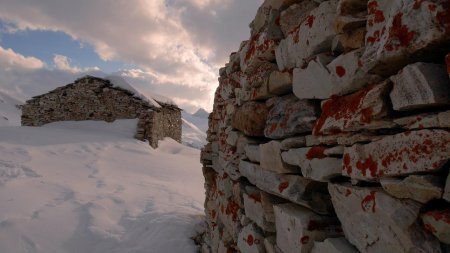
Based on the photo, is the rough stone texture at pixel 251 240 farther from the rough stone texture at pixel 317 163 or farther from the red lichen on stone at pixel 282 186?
the rough stone texture at pixel 317 163

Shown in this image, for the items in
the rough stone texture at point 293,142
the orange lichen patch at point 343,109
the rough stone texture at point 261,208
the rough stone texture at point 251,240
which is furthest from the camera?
the rough stone texture at point 251,240

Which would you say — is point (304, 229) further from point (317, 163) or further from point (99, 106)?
point (99, 106)

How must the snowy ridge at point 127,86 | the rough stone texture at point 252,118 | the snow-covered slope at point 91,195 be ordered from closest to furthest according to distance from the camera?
the rough stone texture at point 252,118
the snow-covered slope at point 91,195
the snowy ridge at point 127,86

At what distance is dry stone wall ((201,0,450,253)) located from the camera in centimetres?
130

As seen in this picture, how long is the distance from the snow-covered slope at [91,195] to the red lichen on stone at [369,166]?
380 cm

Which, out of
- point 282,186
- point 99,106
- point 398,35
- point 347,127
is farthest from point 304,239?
point 99,106

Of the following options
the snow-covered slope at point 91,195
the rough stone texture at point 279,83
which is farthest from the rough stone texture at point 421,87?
the snow-covered slope at point 91,195

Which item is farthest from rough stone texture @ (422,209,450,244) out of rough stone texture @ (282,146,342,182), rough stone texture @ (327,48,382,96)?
rough stone texture @ (327,48,382,96)

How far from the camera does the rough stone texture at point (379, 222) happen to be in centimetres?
134

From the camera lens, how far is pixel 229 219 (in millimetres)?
3635

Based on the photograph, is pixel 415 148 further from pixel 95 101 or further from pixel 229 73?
pixel 95 101

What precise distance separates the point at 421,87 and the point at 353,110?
1.27 ft

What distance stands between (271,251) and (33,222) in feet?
13.8

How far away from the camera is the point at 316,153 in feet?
6.49
